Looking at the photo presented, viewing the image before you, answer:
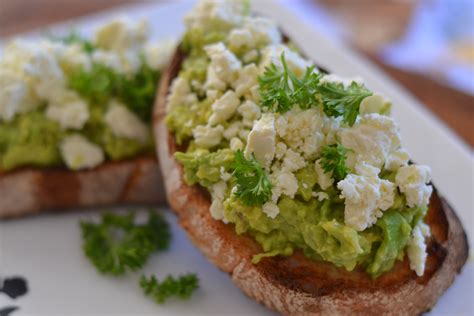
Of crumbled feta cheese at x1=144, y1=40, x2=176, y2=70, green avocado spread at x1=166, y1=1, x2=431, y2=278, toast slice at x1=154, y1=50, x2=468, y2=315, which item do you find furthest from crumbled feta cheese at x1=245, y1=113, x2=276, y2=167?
crumbled feta cheese at x1=144, y1=40, x2=176, y2=70

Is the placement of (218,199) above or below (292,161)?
below

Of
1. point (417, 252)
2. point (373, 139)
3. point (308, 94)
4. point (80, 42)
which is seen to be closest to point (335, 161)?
point (373, 139)

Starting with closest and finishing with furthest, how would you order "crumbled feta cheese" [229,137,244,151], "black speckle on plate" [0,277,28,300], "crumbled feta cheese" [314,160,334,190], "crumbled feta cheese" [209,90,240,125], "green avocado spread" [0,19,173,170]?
"crumbled feta cheese" [314,160,334,190], "crumbled feta cheese" [229,137,244,151], "crumbled feta cheese" [209,90,240,125], "black speckle on plate" [0,277,28,300], "green avocado spread" [0,19,173,170]

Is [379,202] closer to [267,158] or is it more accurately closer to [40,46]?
[267,158]

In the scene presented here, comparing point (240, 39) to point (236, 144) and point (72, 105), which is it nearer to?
point (236, 144)

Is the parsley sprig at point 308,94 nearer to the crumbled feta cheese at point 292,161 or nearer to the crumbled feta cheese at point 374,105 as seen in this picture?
the crumbled feta cheese at point 374,105

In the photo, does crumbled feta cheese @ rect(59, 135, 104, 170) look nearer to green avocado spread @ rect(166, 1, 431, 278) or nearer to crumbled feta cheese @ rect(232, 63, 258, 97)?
green avocado spread @ rect(166, 1, 431, 278)
